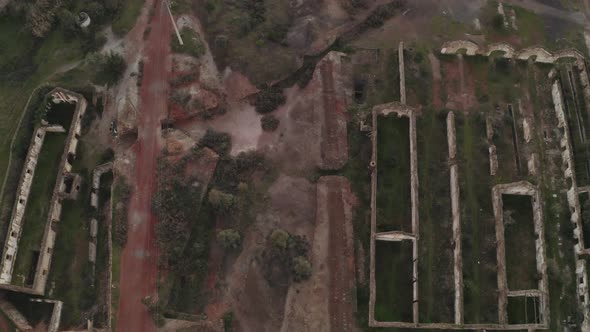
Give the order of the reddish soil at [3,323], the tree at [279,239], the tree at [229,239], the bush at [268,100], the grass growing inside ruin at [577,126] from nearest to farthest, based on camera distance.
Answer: the reddish soil at [3,323] < the tree at [279,239] < the tree at [229,239] < the grass growing inside ruin at [577,126] < the bush at [268,100]

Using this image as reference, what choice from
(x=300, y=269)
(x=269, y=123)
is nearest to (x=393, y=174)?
(x=300, y=269)

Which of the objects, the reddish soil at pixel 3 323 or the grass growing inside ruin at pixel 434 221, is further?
the reddish soil at pixel 3 323

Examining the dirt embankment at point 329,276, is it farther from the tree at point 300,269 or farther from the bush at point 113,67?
the bush at point 113,67

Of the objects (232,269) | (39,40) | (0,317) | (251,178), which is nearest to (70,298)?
(0,317)

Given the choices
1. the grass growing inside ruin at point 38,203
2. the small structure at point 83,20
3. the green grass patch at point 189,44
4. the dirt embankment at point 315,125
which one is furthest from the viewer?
the small structure at point 83,20

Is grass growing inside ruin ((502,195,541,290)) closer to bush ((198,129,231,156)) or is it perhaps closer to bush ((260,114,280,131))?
bush ((260,114,280,131))

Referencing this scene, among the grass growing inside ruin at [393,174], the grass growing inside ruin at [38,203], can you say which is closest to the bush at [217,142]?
the grass growing inside ruin at [38,203]
